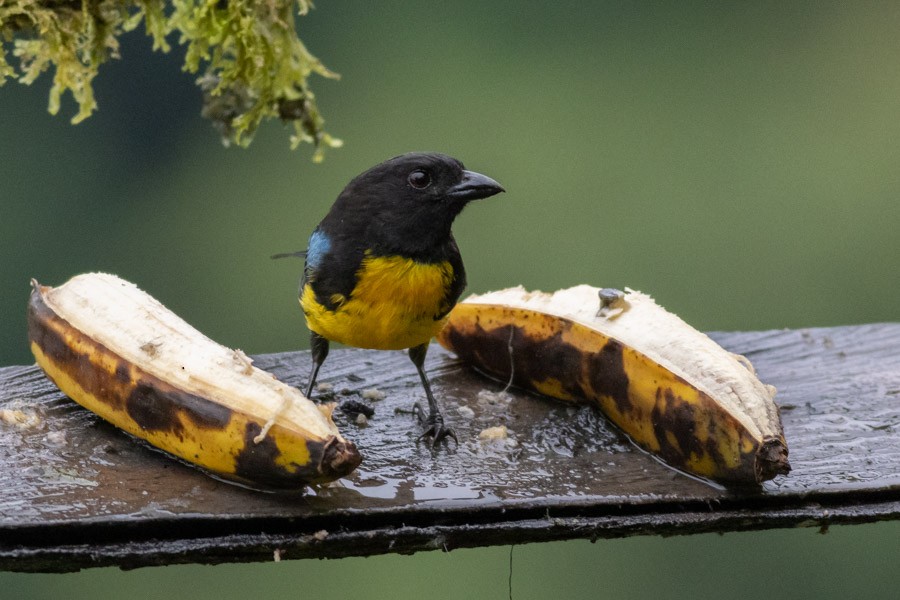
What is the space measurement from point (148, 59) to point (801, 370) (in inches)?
165

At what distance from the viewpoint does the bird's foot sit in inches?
103

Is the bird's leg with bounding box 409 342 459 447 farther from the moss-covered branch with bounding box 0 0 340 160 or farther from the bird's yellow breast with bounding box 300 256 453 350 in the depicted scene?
the moss-covered branch with bounding box 0 0 340 160

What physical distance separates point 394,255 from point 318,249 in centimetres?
21

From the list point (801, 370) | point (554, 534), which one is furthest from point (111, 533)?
point (801, 370)

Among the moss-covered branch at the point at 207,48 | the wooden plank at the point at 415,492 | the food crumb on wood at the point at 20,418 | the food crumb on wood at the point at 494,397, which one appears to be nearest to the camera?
the wooden plank at the point at 415,492

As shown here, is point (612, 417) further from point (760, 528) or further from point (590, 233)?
point (590, 233)

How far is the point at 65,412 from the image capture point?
2.68m

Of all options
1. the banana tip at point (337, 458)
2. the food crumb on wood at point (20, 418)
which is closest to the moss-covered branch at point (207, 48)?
the food crumb on wood at point (20, 418)

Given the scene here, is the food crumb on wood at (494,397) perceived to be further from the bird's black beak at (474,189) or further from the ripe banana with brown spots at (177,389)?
the ripe banana with brown spots at (177,389)

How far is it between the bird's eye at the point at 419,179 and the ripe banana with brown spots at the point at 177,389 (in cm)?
63

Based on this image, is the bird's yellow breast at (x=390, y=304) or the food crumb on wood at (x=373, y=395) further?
the food crumb on wood at (x=373, y=395)

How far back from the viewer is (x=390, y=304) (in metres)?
2.73

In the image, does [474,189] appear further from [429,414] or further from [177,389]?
[177,389]

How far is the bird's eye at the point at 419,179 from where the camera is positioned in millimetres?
2770
